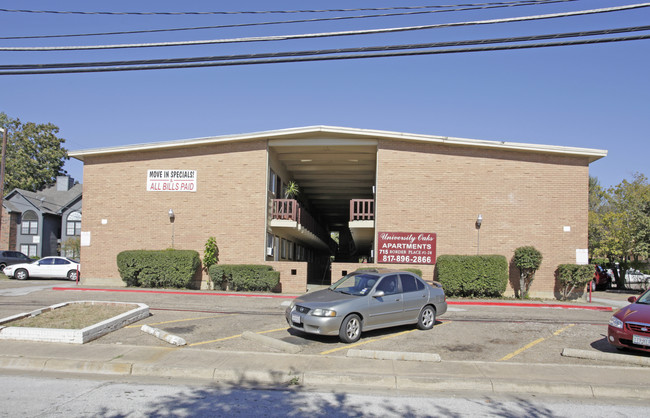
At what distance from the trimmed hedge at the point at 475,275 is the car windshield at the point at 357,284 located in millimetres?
9002

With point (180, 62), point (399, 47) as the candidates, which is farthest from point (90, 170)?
point (399, 47)

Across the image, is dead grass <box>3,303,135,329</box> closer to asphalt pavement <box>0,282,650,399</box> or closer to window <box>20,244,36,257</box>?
asphalt pavement <box>0,282,650,399</box>

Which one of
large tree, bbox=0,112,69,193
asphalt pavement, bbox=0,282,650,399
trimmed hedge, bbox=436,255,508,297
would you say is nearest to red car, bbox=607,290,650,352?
asphalt pavement, bbox=0,282,650,399

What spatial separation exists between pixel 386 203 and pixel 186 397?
599 inches

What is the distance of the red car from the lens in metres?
8.81

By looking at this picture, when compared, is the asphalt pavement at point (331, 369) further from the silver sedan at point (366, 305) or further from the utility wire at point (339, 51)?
the utility wire at point (339, 51)

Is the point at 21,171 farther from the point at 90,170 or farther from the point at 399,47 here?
the point at 399,47

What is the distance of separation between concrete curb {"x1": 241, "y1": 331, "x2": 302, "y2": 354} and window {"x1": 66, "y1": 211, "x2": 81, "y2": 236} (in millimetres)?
40065

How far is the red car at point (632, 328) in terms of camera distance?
8.81 meters

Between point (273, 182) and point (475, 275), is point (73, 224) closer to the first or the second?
point (273, 182)

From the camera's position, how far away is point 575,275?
63.2 ft

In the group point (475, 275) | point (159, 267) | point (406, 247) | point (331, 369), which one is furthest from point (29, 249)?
point (331, 369)

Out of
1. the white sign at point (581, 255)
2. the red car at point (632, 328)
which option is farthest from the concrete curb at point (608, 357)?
the white sign at point (581, 255)

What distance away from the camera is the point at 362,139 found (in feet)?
70.6
